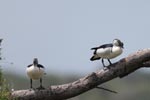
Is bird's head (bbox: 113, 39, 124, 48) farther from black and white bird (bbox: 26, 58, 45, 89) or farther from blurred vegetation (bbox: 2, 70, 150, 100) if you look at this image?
blurred vegetation (bbox: 2, 70, 150, 100)

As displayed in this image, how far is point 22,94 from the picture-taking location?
12734 mm

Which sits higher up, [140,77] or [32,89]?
[140,77]

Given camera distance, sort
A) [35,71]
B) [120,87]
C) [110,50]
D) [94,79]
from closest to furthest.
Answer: [94,79]
[110,50]
[35,71]
[120,87]

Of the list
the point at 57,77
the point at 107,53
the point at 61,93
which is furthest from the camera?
the point at 57,77

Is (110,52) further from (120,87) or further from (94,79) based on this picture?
(120,87)

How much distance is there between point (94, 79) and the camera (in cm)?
1270

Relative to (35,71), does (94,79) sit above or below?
below

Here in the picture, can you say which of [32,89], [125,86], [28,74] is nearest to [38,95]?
[32,89]

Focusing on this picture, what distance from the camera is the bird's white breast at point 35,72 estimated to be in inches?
555

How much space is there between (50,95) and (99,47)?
1.54 metres

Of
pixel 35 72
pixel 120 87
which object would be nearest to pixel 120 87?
pixel 120 87

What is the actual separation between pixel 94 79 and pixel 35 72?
1764 millimetres

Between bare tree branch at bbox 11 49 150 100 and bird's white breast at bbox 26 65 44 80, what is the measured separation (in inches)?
51.1

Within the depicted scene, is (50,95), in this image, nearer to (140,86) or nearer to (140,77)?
(140,86)
